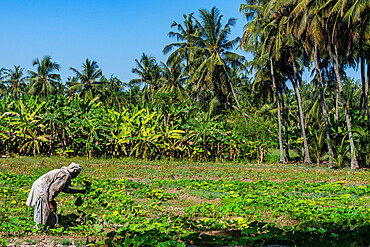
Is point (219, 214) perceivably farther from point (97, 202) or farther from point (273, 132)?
point (273, 132)

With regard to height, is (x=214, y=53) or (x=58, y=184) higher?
(x=214, y=53)

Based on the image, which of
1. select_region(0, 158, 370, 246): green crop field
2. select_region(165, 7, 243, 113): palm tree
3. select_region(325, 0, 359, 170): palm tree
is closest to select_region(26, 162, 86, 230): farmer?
select_region(0, 158, 370, 246): green crop field

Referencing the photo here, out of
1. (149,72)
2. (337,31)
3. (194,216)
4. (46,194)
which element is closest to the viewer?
(46,194)

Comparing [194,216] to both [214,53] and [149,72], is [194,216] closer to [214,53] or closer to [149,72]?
[214,53]

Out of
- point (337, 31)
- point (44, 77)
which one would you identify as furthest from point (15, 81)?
point (337, 31)

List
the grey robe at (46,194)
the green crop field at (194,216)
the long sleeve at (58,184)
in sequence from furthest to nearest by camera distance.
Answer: the long sleeve at (58,184) → the grey robe at (46,194) → the green crop field at (194,216)

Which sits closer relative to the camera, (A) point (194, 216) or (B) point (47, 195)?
(B) point (47, 195)

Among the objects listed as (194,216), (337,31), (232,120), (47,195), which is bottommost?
(194,216)

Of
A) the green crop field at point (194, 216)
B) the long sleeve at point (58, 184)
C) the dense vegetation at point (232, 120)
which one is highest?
the dense vegetation at point (232, 120)

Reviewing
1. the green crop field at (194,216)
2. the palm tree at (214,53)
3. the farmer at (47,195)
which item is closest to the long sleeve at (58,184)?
the farmer at (47,195)

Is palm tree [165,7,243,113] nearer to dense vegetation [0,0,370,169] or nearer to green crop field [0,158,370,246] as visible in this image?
dense vegetation [0,0,370,169]

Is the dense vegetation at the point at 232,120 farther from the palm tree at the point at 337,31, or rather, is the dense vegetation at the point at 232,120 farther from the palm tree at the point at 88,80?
the palm tree at the point at 88,80

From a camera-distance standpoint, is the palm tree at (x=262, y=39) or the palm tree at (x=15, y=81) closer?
the palm tree at (x=262, y=39)

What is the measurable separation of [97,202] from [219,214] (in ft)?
8.55
